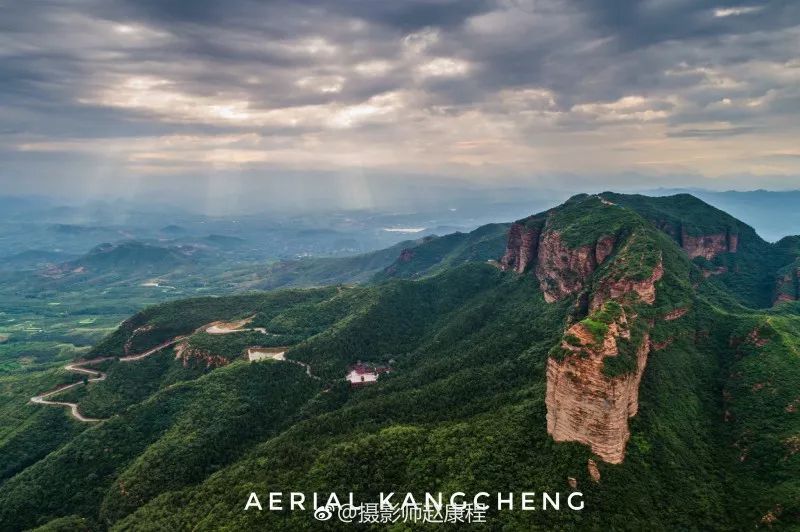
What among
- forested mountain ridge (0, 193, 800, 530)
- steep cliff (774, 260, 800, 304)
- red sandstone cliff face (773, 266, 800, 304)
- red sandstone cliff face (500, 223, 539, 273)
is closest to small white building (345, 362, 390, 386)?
forested mountain ridge (0, 193, 800, 530)

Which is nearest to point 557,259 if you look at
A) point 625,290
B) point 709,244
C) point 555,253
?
point 555,253

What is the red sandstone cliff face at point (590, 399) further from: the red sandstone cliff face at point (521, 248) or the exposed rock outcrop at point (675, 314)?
the red sandstone cliff face at point (521, 248)

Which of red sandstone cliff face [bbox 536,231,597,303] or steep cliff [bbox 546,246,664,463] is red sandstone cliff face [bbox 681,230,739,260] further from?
steep cliff [bbox 546,246,664,463]

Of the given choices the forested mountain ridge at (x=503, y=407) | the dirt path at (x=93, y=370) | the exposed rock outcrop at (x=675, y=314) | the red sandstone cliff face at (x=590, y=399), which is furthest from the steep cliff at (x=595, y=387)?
the dirt path at (x=93, y=370)

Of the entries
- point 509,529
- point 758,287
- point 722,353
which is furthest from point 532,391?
point 758,287

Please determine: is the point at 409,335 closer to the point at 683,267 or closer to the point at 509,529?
the point at 683,267

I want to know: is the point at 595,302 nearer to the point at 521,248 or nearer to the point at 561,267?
the point at 561,267
